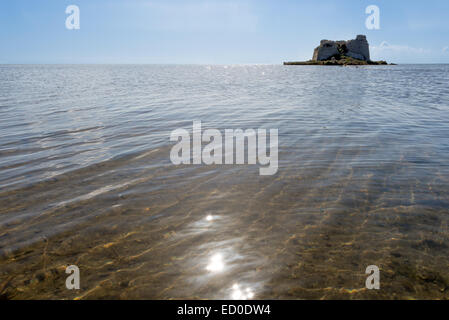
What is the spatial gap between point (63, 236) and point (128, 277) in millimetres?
1781

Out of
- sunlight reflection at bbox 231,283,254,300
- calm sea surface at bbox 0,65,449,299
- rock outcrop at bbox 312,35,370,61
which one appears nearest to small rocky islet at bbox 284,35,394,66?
rock outcrop at bbox 312,35,370,61

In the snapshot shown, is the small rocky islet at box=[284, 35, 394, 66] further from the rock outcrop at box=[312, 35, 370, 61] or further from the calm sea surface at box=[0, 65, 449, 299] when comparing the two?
the calm sea surface at box=[0, 65, 449, 299]

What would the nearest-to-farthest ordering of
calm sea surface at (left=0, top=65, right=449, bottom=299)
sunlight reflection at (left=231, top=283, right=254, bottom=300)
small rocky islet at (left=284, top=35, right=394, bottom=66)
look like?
1. sunlight reflection at (left=231, top=283, right=254, bottom=300)
2. calm sea surface at (left=0, top=65, right=449, bottom=299)
3. small rocky islet at (left=284, top=35, right=394, bottom=66)

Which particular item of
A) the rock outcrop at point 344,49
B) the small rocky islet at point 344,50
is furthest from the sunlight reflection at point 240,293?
the rock outcrop at point 344,49

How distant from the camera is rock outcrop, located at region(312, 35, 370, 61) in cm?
17450

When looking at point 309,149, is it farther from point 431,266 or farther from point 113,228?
point 113,228

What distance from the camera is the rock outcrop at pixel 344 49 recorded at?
174500 mm

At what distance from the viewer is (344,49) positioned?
175125 mm

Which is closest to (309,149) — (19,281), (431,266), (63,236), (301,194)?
(301,194)

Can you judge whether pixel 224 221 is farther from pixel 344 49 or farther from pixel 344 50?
pixel 344 49

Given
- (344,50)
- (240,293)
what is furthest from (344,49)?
(240,293)

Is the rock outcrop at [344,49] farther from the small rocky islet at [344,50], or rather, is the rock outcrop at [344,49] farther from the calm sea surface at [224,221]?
the calm sea surface at [224,221]

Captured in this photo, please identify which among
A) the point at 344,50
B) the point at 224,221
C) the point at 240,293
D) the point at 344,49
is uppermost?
the point at 344,49
